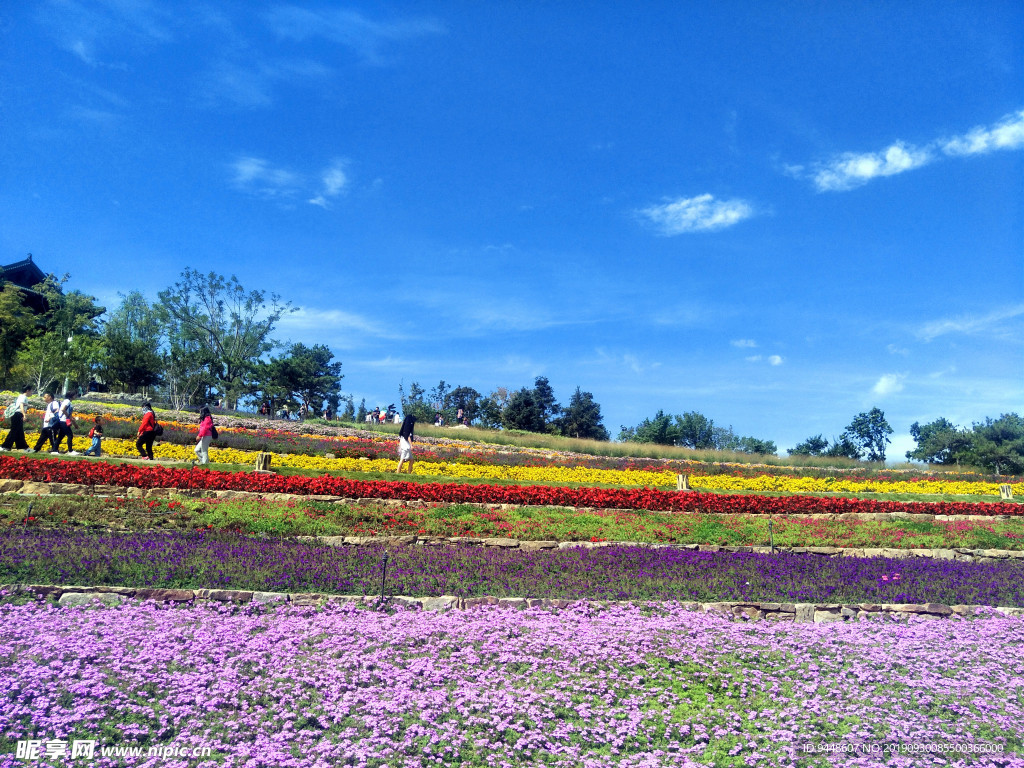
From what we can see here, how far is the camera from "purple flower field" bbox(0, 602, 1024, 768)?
4.41 meters

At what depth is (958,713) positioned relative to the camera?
206 inches

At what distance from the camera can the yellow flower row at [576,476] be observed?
Answer: 18906 mm

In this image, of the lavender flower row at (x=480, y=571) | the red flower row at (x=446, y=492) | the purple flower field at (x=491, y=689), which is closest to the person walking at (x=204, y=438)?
the red flower row at (x=446, y=492)

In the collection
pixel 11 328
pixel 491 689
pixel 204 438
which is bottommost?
pixel 491 689

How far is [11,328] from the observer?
39531mm

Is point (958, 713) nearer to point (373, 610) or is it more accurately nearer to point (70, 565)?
point (373, 610)

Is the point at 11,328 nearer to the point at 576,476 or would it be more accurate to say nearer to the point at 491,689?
the point at 576,476

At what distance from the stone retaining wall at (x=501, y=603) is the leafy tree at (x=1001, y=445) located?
34.6m

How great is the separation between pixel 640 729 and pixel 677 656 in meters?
1.33

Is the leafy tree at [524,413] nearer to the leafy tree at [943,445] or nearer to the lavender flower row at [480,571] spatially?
the leafy tree at [943,445]

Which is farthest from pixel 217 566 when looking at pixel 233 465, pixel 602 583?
pixel 233 465

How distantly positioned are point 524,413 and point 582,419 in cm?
574

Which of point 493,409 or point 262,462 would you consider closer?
point 262,462

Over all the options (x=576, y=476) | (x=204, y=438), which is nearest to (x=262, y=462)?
(x=204, y=438)
